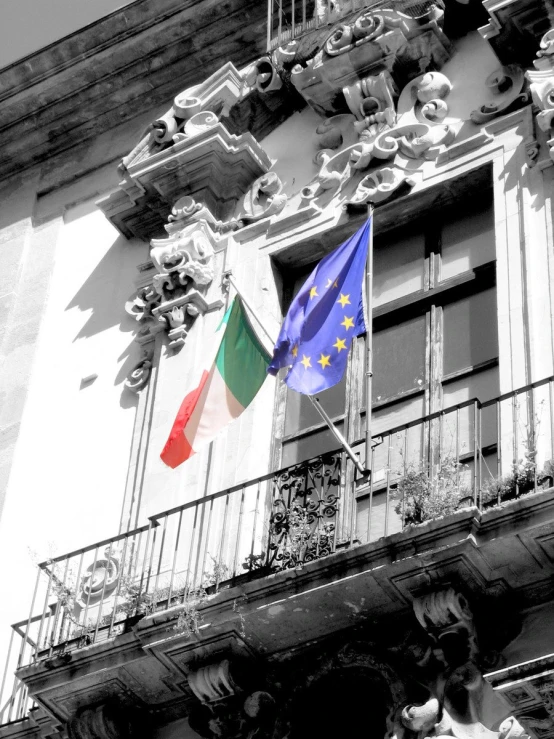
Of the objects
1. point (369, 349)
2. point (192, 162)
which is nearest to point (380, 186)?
point (192, 162)

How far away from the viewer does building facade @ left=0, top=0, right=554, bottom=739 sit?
37.4ft

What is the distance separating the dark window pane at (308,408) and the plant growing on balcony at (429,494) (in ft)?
6.02

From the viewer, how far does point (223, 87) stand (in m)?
15.6

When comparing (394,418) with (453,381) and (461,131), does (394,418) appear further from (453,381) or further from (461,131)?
(461,131)

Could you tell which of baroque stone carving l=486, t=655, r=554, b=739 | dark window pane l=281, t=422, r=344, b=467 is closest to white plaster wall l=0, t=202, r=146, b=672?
dark window pane l=281, t=422, r=344, b=467

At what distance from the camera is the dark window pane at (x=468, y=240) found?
1392 cm

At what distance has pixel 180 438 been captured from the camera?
13102 millimetres

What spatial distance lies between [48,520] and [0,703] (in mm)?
1650

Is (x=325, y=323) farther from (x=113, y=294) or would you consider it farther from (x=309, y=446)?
Answer: (x=113, y=294)

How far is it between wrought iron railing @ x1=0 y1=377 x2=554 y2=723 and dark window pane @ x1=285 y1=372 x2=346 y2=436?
65 centimetres

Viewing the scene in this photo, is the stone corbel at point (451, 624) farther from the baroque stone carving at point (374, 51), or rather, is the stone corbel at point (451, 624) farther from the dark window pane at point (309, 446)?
the baroque stone carving at point (374, 51)

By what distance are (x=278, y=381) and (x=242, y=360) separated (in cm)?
92

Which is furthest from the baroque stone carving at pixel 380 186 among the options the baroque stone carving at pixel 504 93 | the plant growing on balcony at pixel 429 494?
the plant growing on balcony at pixel 429 494

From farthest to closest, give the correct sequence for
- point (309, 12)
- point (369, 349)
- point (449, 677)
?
point (309, 12)
point (369, 349)
point (449, 677)
